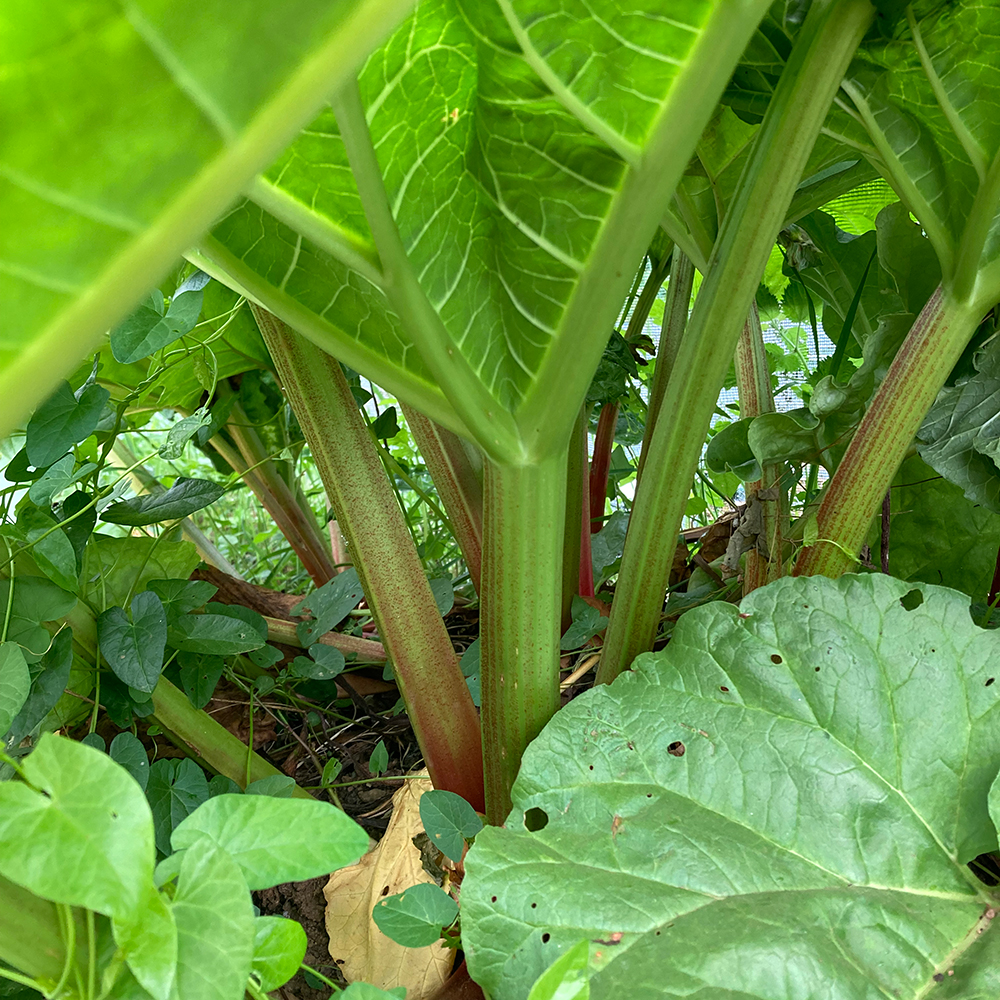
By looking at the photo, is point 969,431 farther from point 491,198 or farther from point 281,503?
point 281,503

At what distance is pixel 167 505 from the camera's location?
738mm

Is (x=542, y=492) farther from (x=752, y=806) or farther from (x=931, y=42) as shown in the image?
(x=931, y=42)

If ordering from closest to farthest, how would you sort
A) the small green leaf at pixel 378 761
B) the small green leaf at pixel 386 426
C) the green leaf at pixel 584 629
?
the small green leaf at pixel 378 761
the green leaf at pixel 584 629
the small green leaf at pixel 386 426

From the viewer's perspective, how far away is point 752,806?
1.77 feet

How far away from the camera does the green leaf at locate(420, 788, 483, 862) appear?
576 mm

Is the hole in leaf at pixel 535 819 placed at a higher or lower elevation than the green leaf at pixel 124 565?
lower

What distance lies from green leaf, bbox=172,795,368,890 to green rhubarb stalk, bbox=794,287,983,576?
0.50m

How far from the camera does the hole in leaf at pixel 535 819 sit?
0.56 metres

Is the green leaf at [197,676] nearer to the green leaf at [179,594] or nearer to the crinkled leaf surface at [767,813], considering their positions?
the green leaf at [179,594]

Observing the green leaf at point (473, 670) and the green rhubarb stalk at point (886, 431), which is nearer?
the green rhubarb stalk at point (886, 431)

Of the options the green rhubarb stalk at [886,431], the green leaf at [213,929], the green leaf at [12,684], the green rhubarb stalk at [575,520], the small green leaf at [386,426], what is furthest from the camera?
the small green leaf at [386,426]

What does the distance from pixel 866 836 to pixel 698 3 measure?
1.64ft

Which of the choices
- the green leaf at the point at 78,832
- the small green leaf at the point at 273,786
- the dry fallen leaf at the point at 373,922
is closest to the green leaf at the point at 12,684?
the green leaf at the point at 78,832

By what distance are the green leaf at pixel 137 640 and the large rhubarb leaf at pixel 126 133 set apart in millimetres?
470
